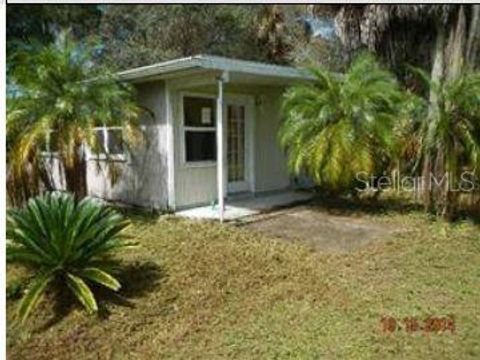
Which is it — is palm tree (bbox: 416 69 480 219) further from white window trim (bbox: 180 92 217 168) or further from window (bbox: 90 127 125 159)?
window (bbox: 90 127 125 159)

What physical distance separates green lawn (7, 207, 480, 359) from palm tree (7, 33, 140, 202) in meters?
2.31

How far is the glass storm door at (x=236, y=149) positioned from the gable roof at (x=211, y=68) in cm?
154

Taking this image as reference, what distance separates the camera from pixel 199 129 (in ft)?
33.3

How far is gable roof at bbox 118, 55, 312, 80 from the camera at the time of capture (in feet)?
26.4

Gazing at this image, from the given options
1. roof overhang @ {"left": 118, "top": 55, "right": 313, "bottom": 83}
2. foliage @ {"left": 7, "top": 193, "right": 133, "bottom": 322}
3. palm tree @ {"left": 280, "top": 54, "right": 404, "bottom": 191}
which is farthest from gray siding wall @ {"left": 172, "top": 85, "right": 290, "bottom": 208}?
foliage @ {"left": 7, "top": 193, "right": 133, "bottom": 322}

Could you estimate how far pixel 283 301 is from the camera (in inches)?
217

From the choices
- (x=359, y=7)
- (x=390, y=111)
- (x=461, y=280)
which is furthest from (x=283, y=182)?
(x=461, y=280)

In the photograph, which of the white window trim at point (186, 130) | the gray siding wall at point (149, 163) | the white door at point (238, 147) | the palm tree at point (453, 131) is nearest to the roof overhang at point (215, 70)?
the gray siding wall at point (149, 163)

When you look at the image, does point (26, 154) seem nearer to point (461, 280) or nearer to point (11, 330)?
point (11, 330)

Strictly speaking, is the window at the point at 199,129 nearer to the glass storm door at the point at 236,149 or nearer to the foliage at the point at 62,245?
the glass storm door at the point at 236,149

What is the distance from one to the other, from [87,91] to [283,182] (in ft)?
17.8

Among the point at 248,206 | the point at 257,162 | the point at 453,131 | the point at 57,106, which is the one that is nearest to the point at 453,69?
the point at 453,131

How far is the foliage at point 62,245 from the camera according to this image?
524 centimetres

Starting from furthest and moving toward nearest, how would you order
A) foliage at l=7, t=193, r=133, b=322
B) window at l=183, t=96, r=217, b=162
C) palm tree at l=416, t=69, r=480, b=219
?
window at l=183, t=96, r=217, b=162 < palm tree at l=416, t=69, r=480, b=219 < foliage at l=7, t=193, r=133, b=322
